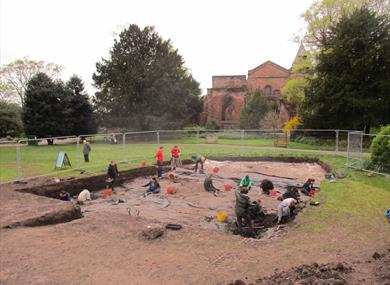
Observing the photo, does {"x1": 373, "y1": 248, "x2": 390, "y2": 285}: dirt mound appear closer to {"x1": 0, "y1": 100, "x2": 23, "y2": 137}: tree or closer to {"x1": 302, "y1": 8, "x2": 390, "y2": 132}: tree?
{"x1": 302, "y1": 8, "x2": 390, "y2": 132}: tree

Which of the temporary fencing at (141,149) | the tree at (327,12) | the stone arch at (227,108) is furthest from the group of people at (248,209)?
the stone arch at (227,108)

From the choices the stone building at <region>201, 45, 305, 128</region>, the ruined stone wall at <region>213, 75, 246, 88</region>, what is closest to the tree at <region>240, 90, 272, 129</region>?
the stone building at <region>201, 45, 305, 128</region>

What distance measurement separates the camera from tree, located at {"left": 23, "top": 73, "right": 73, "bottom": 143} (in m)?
40.5

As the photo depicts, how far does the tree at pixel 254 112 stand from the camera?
1941 inches

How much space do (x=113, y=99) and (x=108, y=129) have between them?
188 inches

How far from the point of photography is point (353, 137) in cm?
2067

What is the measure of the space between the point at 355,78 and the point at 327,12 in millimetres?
12493

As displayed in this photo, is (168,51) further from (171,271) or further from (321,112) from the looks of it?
(171,271)

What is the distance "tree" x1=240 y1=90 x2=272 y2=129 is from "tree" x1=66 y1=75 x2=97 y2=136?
21266 mm

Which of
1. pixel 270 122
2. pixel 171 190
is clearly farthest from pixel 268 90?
pixel 171 190

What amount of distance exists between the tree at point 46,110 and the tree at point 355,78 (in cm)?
2778

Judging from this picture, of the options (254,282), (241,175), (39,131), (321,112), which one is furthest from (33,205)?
(39,131)

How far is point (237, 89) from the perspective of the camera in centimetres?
6275

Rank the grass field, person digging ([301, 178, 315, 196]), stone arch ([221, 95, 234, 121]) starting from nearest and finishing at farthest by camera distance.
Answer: person digging ([301, 178, 315, 196]), the grass field, stone arch ([221, 95, 234, 121])
